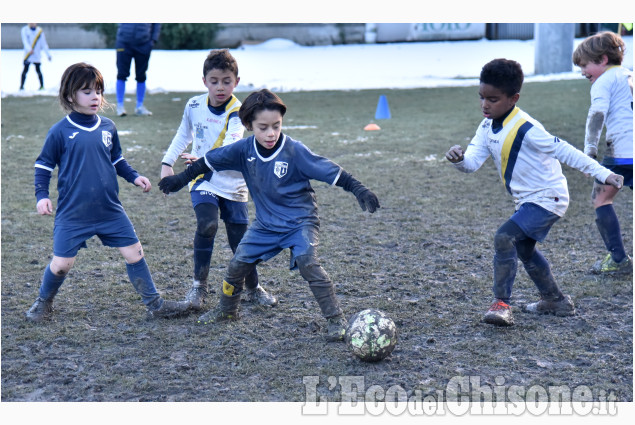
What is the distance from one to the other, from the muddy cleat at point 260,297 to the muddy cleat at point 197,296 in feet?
0.99

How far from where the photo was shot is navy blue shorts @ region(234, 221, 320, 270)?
4266 mm

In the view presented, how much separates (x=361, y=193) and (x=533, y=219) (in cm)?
112

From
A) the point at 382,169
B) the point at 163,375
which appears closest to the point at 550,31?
the point at 382,169

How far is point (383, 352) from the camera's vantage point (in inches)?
155

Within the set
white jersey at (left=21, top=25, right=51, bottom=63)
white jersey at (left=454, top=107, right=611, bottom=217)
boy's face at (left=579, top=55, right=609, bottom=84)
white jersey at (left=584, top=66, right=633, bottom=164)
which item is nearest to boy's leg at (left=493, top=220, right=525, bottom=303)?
white jersey at (left=454, top=107, right=611, bottom=217)

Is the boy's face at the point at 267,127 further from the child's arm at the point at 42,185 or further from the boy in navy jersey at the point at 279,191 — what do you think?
the child's arm at the point at 42,185

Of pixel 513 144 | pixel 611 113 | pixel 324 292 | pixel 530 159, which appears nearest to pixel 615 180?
pixel 530 159

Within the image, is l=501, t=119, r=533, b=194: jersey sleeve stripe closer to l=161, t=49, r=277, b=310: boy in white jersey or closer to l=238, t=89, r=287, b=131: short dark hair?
l=238, t=89, r=287, b=131: short dark hair

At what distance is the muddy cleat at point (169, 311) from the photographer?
4.68m

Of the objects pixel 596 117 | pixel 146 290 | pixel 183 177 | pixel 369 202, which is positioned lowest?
pixel 146 290

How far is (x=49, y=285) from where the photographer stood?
461cm

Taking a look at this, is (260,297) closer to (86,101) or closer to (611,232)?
(86,101)

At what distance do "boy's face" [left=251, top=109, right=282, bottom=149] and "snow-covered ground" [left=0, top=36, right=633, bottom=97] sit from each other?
591 inches

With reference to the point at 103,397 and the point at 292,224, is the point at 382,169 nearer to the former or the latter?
the point at 292,224
